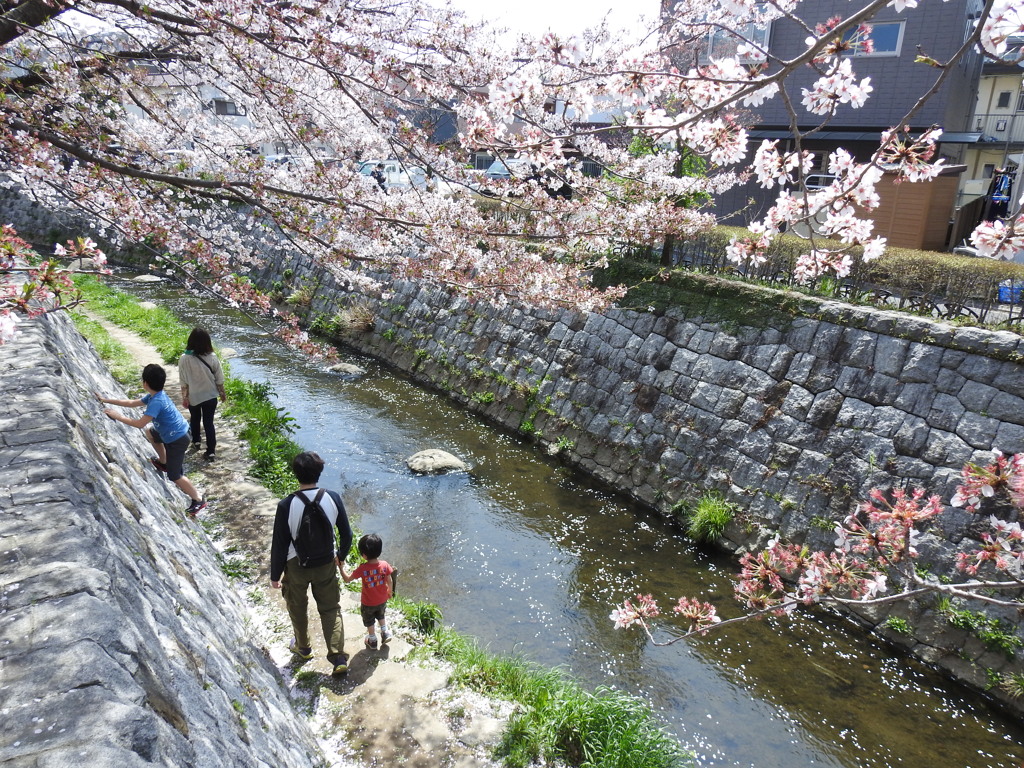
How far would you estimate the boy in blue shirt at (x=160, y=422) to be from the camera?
580 centimetres

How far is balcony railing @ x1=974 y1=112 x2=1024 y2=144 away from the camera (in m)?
18.1

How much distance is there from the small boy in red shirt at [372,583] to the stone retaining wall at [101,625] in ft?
3.00

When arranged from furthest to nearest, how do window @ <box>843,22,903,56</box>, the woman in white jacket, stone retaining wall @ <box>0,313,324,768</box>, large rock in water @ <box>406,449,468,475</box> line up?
1. window @ <box>843,22,903,56</box>
2. large rock in water @ <box>406,449,468,475</box>
3. the woman in white jacket
4. stone retaining wall @ <box>0,313,324,768</box>

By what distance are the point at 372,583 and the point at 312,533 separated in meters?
0.89

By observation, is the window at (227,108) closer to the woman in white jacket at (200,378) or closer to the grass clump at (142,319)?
the woman in white jacket at (200,378)

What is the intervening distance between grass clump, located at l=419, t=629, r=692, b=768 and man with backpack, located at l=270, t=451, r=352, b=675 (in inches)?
45.4

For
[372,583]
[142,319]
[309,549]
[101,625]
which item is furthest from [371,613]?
[142,319]

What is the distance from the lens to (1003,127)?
1862 cm

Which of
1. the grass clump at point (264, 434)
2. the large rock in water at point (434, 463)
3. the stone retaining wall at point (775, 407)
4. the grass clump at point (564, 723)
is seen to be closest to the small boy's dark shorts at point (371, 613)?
the grass clump at point (564, 723)

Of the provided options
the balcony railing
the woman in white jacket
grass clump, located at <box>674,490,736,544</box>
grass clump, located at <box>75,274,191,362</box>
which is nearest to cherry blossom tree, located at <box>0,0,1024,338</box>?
the woman in white jacket

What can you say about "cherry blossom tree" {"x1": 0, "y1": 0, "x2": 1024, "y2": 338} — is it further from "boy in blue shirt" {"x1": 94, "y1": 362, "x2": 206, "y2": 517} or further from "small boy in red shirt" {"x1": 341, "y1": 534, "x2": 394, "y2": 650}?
"small boy in red shirt" {"x1": 341, "y1": 534, "x2": 394, "y2": 650}

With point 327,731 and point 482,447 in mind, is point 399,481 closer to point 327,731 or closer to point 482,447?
point 482,447

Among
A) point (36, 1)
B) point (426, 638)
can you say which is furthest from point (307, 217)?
point (426, 638)

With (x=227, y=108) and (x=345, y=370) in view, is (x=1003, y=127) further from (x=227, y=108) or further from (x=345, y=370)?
(x=227, y=108)
